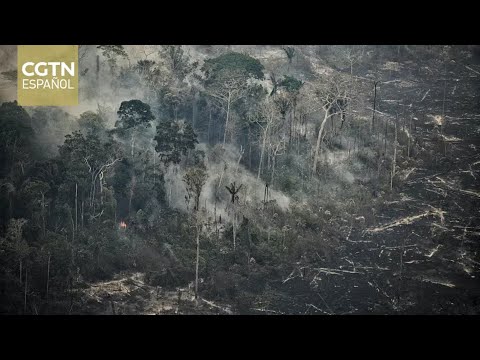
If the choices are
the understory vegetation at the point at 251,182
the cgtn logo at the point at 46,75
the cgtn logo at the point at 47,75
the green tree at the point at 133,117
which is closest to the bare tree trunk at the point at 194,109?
the understory vegetation at the point at 251,182

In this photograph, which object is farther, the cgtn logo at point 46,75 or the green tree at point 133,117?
the green tree at point 133,117

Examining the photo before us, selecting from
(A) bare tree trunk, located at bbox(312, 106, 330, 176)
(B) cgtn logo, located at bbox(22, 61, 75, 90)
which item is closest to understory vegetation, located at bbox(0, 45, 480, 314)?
(A) bare tree trunk, located at bbox(312, 106, 330, 176)

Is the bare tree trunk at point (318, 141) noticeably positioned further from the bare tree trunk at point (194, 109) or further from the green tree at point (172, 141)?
the bare tree trunk at point (194, 109)

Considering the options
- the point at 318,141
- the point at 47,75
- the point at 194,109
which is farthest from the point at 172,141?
the point at 318,141

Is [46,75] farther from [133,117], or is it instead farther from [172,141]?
[172,141]

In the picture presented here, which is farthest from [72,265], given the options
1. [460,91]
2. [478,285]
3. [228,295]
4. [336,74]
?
[460,91]

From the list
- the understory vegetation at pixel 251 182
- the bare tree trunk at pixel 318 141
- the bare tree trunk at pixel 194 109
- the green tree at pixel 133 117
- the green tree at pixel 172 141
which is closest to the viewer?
the understory vegetation at pixel 251 182

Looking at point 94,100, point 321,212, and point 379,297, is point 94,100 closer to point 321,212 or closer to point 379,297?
point 321,212
